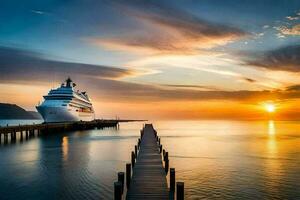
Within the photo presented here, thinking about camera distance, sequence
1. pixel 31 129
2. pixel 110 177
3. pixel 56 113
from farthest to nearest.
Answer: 1. pixel 56 113
2. pixel 31 129
3. pixel 110 177

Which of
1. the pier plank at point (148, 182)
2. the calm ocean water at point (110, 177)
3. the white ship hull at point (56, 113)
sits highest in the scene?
the white ship hull at point (56, 113)

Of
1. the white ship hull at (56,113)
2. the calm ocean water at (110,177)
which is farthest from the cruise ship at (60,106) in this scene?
the calm ocean water at (110,177)

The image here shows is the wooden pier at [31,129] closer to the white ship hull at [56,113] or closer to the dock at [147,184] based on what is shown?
the white ship hull at [56,113]

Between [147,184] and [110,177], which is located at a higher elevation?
[147,184]

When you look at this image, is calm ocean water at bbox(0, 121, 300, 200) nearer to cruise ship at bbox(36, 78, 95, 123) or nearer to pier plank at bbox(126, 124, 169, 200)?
pier plank at bbox(126, 124, 169, 200)

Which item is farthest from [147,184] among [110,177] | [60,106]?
[60,106]

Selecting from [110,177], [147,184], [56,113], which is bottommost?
[110,177]

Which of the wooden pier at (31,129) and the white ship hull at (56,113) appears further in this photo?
the white ship hull at (56,113)

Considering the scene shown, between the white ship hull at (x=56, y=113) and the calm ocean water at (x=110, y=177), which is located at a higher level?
the white ship hull at (x=56, y=113)

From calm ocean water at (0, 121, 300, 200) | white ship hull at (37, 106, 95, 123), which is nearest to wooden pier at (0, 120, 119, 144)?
white ship hull at (37, 106, 95, 123)

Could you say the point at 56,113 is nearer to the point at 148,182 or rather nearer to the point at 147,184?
the point at 148,182

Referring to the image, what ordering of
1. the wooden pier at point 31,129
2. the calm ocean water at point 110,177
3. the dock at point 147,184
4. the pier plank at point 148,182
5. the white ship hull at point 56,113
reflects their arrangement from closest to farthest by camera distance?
the dock at point 147,184 < the pier plank at point 148,182 < the calm ocean water at point 110,177 < the wooden pier at point 31,129 < the white ship hull at point 56,113

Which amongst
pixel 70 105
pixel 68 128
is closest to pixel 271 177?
pixel 68 128

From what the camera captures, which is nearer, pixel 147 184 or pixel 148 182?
pixel 147 184
